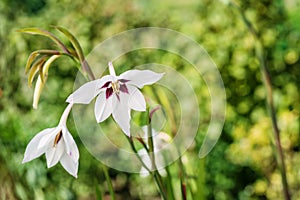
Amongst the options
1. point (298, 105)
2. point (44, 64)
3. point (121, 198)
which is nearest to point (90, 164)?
point (121, 198)

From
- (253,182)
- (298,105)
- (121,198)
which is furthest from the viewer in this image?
(121,198)

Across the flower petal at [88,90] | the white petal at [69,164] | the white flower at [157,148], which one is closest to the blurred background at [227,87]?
the white flower at [157,148]

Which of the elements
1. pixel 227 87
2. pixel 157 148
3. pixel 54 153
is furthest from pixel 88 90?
pixel 227 87

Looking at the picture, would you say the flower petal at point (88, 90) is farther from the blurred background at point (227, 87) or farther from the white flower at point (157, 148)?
the blurred background at point (227, 87)

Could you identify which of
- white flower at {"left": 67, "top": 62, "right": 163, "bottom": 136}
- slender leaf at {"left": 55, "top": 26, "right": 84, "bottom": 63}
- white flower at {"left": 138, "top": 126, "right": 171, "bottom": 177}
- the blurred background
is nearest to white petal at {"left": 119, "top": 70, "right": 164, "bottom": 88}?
white flower at {"left": 67, "top": 62, "right": 163, "bottom": 136}

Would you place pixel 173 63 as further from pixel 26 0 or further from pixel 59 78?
pixel 26 0

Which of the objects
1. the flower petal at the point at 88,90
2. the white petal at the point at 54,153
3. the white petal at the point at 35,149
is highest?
the flower petal at the point at 88,90

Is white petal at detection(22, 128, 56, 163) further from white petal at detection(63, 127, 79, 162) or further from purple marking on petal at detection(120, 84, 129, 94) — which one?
purple marking on petal at detection(120, 84, 129, 94)
